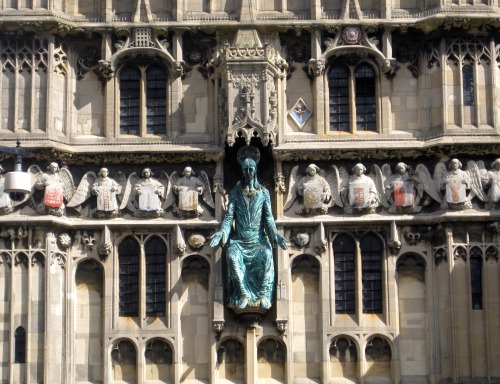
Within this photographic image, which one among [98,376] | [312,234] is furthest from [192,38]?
[98,376]

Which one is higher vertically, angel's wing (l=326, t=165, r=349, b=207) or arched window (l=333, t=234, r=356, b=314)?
angel's wing (l=326, t=165, r=349, b=207)

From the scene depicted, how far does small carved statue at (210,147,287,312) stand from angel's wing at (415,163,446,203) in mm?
3467

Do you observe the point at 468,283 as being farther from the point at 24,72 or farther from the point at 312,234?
the point at 24,72

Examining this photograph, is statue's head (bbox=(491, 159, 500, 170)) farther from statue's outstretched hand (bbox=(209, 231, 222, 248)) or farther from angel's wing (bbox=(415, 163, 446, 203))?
statue's outstretched hand (bbox=(209, 231, 222, 248))

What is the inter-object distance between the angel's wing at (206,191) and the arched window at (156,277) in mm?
1365

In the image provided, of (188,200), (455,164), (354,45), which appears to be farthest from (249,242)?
(354,45)

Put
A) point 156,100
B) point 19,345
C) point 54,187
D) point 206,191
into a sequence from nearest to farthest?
point 19,345 → point 54,187 → point 206,191 → point 156,100

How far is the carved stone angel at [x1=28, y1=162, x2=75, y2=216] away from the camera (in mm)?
38938

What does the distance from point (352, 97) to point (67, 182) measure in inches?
268

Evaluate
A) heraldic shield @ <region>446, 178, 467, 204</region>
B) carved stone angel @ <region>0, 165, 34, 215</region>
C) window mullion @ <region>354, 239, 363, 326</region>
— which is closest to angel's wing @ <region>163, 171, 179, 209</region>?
carved stone angel @ <region>0, 165, 34, 215</region>

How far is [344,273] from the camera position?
3934 cm

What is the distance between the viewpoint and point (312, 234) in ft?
129

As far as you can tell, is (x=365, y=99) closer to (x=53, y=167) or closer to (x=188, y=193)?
(x=188, y=193)

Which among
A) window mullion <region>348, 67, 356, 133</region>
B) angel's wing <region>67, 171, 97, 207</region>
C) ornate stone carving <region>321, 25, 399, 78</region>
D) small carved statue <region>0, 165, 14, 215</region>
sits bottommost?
small carved statue <region>0, 165, 14, 215</region>
